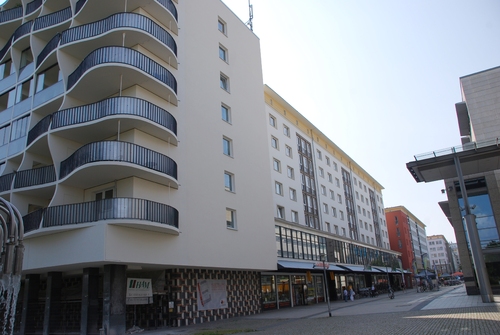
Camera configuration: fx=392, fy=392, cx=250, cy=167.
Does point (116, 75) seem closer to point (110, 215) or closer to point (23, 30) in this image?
point (110, 215)

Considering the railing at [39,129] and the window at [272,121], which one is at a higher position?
the window at [272,121]

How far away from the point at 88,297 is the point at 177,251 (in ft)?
15.5

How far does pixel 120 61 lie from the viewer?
19.8 metres

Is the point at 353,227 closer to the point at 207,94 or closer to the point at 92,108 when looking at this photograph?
the point at 207,94

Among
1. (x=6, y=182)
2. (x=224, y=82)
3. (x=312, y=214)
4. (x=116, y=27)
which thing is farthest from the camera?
(x=312, y=214)

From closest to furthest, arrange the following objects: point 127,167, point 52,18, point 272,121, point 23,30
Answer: point 127,167 < point 52,18 < point 23,30 < point 272,121

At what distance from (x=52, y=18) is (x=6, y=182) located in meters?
10.5

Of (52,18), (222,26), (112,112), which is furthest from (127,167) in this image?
(222,26)

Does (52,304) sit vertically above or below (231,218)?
below

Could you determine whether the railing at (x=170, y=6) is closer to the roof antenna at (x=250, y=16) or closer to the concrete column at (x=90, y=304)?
the roof antenna at (x=250, y=16)

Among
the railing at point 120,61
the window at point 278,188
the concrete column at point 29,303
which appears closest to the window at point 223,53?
the railing at point 120,61

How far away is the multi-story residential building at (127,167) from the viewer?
18.5 meters

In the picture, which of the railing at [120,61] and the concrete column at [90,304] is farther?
the railing at [120,61]

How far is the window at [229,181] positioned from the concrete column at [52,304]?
11.0 m
